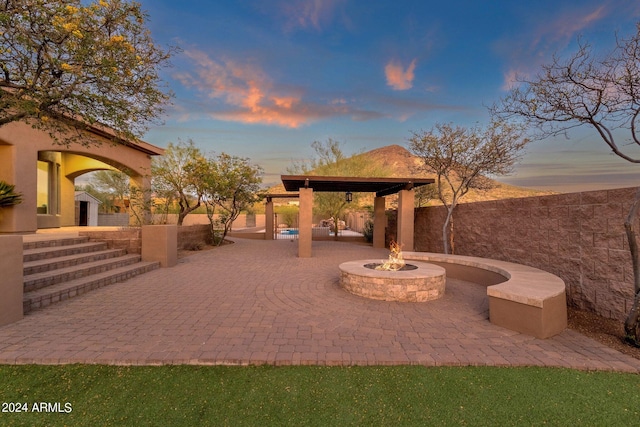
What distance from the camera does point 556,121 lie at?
4367mm

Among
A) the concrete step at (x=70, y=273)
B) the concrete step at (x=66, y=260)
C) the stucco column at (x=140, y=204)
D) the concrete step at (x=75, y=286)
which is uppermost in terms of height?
the stucco column at (x=140, y=204)

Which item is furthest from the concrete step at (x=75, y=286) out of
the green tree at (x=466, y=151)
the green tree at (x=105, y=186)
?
the green tree at (x=105, y=186)

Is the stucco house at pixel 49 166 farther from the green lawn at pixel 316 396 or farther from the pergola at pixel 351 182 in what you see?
the pergola at pixel 351 182

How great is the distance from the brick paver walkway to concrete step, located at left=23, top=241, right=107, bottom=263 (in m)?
1.84

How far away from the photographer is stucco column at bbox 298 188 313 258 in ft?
35.7

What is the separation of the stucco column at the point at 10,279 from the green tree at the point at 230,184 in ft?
27.8

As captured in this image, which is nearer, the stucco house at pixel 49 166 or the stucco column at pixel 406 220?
the stucco house at pixel 49 166

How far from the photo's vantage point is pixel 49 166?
12508mm

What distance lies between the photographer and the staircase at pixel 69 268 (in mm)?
5055

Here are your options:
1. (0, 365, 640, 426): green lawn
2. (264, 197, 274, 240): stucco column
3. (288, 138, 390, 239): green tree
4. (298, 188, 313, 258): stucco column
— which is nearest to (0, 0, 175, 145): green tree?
(0, 365, 640, 426): green lawn

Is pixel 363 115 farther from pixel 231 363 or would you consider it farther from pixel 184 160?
pixel 231 363

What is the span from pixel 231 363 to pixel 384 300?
3402 millimetres

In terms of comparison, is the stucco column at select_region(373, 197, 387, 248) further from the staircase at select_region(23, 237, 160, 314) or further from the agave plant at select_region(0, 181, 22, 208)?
the agave plant at select_region(0, 181, 22, 208)

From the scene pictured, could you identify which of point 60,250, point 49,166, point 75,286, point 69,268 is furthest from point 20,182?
point 75,286
